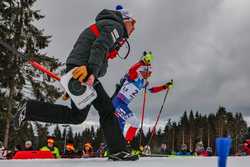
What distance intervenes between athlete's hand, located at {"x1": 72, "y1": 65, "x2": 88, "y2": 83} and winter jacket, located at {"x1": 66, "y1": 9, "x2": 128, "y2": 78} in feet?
0.30

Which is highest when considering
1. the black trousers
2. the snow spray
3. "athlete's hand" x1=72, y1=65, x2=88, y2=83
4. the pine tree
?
the pine tree

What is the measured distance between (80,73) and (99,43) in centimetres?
38

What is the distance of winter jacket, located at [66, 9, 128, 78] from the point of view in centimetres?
462

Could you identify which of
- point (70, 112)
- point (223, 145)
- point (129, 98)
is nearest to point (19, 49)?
point (129, 98)

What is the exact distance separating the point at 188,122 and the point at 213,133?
10.1 meters

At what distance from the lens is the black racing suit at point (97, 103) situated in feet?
15.8

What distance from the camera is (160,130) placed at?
119 m

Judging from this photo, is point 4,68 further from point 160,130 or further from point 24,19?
point 160,130

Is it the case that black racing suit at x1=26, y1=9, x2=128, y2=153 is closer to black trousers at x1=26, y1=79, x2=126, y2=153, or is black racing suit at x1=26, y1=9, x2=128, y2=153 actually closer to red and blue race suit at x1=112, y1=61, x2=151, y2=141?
black trousers at x1=26, y1=79, x2=126, y2=153


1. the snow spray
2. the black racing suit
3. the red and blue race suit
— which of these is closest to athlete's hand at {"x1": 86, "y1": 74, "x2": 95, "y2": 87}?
the black racing suit

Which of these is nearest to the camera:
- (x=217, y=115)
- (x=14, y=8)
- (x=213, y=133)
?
(x=14, y=8)

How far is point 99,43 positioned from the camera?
15.2 feet

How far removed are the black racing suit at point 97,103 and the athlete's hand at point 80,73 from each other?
231mm

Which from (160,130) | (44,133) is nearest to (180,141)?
(160,130)
